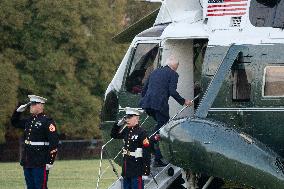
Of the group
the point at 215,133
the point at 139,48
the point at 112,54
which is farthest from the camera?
the point at 112,54

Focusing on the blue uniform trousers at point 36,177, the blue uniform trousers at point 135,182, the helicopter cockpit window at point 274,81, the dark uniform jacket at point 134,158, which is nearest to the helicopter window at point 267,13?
the helicopter cockpit window at point 274,81

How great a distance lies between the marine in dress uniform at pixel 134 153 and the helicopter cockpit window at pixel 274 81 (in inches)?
87.8

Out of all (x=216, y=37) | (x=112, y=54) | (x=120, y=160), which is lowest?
(x=112, y=54)

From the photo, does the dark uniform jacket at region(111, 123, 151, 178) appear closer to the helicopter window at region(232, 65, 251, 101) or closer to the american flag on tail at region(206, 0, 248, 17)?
the helicopter window at region(232, 65, 251, 101)

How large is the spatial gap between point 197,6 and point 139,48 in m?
1.56

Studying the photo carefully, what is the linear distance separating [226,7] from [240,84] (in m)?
1.46

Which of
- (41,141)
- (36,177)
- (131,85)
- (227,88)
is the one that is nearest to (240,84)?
(227,88)

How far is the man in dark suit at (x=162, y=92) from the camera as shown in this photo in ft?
58.0

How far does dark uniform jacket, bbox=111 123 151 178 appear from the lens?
17609mm

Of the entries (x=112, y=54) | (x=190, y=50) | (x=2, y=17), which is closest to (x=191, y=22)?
(x=190, y=50)

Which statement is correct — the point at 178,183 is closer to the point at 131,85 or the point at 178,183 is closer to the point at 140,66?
the point at 131,85

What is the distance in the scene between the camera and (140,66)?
1992 centimetres

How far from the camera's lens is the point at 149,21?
22.7m

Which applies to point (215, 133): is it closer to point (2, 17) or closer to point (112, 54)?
point (2, 17)
